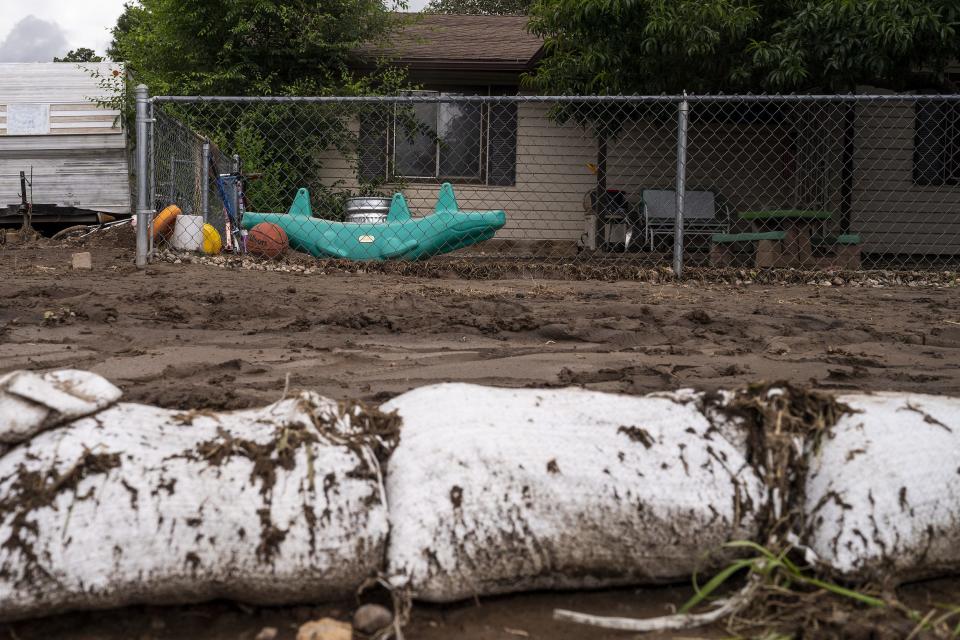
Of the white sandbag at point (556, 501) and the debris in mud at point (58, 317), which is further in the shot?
the debris in mud at point (58, 317)

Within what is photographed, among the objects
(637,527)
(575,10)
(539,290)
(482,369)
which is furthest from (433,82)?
(637,527)

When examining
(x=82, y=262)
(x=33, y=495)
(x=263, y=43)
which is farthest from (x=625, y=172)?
(x=33, y=495)

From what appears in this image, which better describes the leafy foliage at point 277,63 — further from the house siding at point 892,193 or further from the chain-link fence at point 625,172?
the house siding at point 892,193

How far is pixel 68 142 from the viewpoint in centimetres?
1054

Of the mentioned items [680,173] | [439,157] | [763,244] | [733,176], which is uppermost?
[439,157]

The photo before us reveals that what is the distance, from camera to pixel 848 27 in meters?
8.52

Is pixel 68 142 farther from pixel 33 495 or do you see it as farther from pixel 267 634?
pixel 267 634

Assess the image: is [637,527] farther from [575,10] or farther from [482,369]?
[575,10]

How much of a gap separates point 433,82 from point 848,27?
594cm

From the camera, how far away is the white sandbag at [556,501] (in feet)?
5.15

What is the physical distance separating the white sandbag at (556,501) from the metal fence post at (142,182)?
18.0 feet

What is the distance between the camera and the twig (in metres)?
1.53

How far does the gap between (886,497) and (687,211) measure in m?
9.74

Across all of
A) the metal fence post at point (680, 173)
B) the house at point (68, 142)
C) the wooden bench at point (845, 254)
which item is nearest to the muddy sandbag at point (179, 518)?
the metal fence post at point (680, 173)
